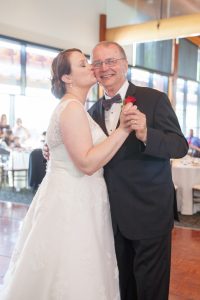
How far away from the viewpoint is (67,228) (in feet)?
6.04

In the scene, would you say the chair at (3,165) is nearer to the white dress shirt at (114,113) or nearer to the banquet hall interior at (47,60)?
the banquet hall interior at (47,60)

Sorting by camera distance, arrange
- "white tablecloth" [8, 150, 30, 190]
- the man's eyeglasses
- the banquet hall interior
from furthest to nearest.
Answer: "white tablecloth" [8, 150, 30, 190]
the banquet hall interior
the man's eyeglasses

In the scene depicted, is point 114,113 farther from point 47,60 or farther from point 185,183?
point 47,60

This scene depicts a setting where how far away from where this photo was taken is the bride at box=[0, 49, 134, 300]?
1.83 metres

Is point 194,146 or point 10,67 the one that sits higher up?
point 10,67

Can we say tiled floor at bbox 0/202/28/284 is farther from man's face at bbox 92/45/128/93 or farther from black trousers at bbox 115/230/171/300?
man's face at bbox 92/45/128/93

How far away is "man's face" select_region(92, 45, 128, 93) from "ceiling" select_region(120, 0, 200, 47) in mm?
7946

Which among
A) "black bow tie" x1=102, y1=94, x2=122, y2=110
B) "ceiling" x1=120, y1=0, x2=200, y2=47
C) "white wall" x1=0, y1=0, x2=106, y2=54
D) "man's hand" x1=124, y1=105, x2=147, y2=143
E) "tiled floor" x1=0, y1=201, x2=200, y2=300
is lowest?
"tiled floor" x1=0, y1=201, x2=200, y2=300

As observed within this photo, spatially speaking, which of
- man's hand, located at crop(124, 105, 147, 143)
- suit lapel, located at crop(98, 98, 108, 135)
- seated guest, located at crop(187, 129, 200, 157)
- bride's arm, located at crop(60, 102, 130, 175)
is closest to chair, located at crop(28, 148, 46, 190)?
seated guest, located at crop(187, 129, 200, 157)

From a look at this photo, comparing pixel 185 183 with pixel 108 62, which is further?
pixel 185 183

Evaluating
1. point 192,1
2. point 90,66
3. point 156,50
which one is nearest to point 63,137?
point 90,66

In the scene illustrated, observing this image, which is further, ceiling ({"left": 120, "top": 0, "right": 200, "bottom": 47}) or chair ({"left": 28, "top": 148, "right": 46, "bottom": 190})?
ceiling ({"left": 120, "top": 0, "right": 200, "bottom": 47})

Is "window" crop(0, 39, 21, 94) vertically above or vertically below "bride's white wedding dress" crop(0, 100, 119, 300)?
above

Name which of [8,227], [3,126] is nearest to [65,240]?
[8,227]
